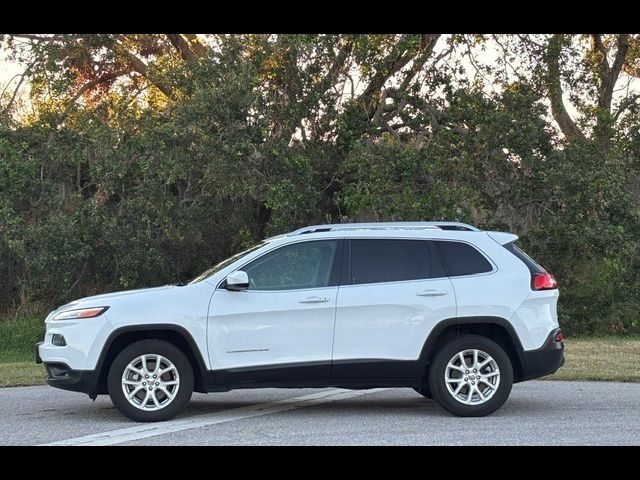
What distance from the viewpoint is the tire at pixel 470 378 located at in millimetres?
10344

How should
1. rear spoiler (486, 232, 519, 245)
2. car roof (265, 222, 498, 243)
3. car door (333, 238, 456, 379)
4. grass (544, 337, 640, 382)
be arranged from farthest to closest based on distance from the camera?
1. grass (544, 337, 640, 382)
2. rear spoiler (486, 232, 519, 245)
3. car roof (265, 222, 498, 243)
4. car door (333, 238, 456, 379)

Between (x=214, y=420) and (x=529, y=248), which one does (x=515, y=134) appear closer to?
(x=529, y=248)

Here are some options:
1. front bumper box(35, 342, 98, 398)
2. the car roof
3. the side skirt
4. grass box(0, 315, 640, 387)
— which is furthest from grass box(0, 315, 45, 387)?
the car roof

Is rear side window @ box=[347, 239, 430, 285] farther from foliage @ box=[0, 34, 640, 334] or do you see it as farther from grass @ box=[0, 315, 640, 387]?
foliage @ box=[0, 34, 640, 334]

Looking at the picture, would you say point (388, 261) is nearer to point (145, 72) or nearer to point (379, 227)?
point (379, 227)

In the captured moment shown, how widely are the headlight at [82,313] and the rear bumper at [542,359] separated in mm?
3976

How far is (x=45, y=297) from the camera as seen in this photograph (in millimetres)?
21969

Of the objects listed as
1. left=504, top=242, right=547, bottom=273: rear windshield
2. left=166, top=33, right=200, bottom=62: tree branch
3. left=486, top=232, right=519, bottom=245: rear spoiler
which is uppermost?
left=166, top=33, right=200, bottom=62: tree branch

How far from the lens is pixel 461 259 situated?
35.1 ft

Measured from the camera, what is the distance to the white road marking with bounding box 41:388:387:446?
29.9ft

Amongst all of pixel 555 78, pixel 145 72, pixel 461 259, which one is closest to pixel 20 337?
pixel 145 72

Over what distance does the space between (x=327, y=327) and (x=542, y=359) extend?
2.08 meters

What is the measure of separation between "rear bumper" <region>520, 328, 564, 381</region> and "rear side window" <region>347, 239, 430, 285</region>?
1.23 metres
